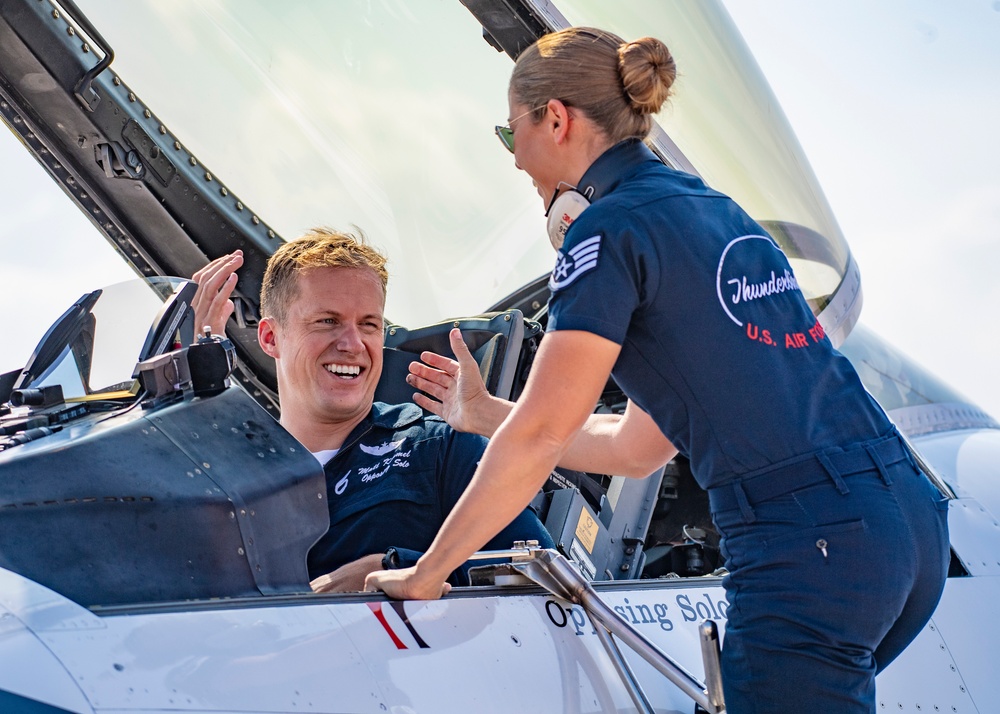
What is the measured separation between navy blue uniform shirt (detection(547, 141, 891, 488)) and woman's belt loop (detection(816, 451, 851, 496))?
0.06ft

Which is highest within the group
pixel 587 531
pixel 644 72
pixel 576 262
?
pixel 644 72

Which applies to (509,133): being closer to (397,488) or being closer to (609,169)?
(609,169)

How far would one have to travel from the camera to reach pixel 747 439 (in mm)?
1506

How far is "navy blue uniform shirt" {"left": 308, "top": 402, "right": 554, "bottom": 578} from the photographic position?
2248 millimetres

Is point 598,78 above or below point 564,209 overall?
above

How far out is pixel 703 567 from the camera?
2898 millimetres

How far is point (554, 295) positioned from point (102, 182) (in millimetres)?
2359

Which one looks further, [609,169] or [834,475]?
[609,169]

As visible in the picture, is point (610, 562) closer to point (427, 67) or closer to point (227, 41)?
point (427, 67)

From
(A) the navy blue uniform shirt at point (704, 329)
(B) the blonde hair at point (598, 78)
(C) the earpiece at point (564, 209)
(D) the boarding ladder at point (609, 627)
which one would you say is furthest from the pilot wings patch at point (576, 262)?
(D) the boarding ladder at point (609, 627)

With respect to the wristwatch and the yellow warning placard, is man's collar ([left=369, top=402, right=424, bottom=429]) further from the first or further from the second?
the wristwatch

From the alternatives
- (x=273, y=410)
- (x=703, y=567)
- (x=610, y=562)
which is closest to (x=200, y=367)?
(x=610, y=562)

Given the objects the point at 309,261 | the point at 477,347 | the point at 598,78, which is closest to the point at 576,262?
the point at 598,78

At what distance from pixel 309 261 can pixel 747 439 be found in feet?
4.62
